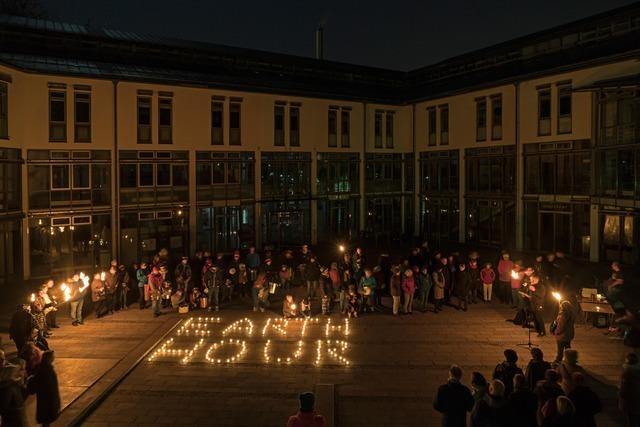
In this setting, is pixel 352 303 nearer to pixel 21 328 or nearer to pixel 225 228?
pixel 21 328

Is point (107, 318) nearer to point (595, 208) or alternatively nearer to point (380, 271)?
point (380, 271)

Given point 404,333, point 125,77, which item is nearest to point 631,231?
point 404,333

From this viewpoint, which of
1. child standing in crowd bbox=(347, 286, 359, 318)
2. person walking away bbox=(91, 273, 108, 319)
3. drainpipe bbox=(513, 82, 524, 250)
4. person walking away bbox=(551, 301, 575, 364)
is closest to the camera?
person walking away bbox=(551, 301, 575, 364)

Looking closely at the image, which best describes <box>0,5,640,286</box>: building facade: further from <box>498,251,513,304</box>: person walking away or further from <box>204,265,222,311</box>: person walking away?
<box>204,265,222,311</box>: person walking away

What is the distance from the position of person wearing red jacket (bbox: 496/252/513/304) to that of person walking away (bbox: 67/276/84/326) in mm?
12687

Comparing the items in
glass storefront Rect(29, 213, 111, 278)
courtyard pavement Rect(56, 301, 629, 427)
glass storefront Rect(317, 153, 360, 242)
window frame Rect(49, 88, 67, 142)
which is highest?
window frame Rect(49, 88, 67, 142)

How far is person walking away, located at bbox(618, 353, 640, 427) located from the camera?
866cm

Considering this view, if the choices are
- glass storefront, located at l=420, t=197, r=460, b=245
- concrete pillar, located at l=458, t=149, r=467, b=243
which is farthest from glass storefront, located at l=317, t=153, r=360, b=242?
concrete pillar, located at l=458, t=149, r=467, b=243

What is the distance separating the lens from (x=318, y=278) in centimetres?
1948

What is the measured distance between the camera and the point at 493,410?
294 inches

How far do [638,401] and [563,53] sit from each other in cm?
2122

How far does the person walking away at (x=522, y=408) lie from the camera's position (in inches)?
295

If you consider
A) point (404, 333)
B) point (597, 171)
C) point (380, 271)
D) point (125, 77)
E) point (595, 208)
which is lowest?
point (404, 333)

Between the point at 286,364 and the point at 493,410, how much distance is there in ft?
21.4
